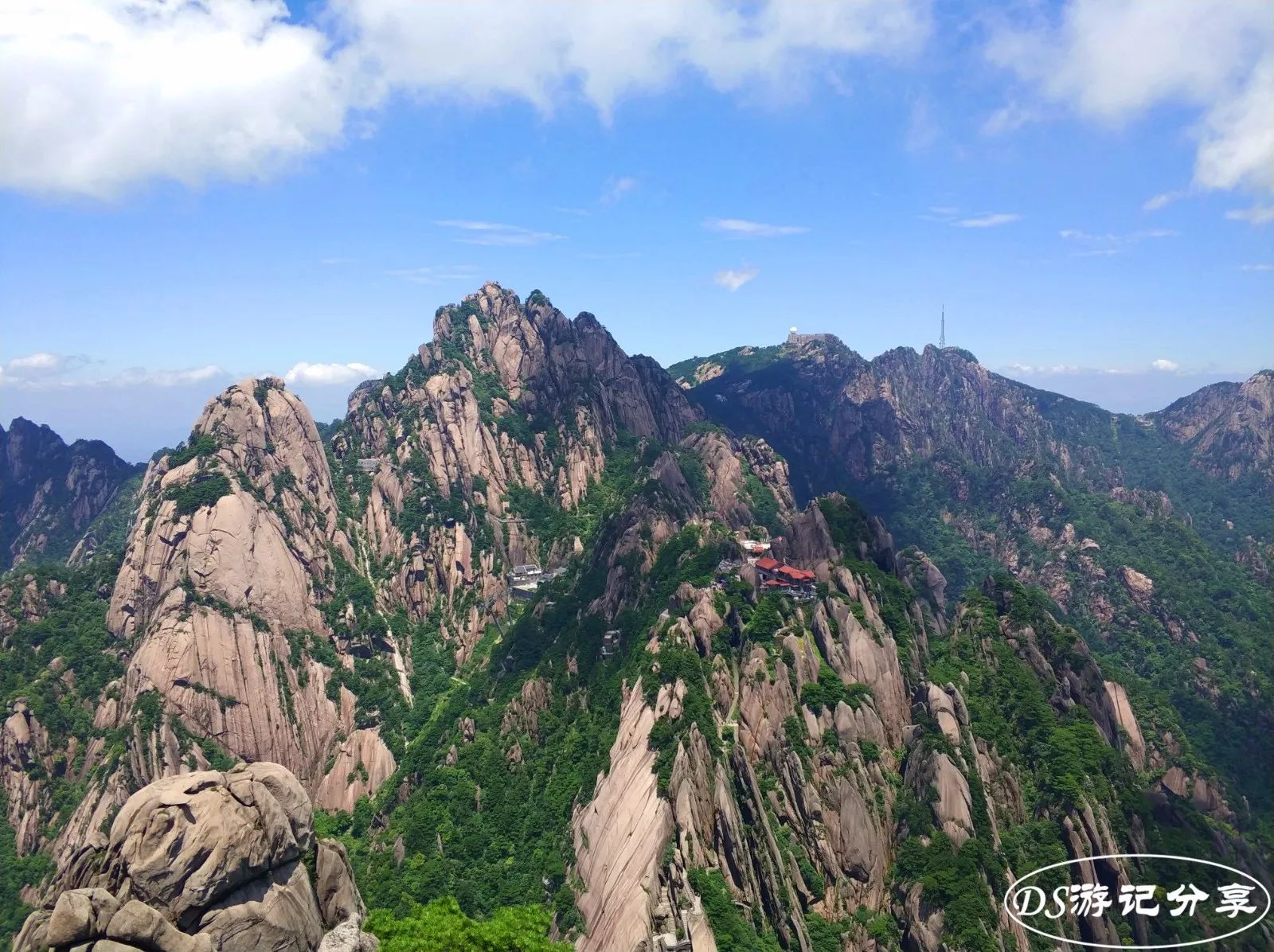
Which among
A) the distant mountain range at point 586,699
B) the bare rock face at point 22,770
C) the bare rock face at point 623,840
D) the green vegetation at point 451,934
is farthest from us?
the bare rock face at point 22,770

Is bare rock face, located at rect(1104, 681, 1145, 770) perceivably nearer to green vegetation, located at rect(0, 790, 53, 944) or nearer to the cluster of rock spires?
the cluster of rock spires

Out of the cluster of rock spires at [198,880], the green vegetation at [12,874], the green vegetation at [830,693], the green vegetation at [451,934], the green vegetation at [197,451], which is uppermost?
the green vegetation at [197,451]

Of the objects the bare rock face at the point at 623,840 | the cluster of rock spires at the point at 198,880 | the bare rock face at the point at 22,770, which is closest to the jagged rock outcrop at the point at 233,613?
the bare rock face at the point at 22,770

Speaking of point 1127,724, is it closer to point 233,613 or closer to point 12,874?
point 233,613

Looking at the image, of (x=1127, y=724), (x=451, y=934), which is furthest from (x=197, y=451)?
(x=1127, y=724)

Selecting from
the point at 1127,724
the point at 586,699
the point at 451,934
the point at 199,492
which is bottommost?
the point at 1127,724

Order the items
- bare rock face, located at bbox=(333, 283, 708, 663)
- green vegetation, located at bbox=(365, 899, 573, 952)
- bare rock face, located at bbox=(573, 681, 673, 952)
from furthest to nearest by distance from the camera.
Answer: bare rock face, located at bbox=(333, 283, 708, 663)
bare rock face, located at bbox=(573, 681, 673, 952)
green vegetation, located at bbox=(365, 899, 573, 952)

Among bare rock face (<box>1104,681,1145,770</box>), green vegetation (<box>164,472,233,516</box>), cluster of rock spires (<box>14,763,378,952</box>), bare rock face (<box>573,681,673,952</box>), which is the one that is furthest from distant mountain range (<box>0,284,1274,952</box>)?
green vegetation (<box>164,472,233,516</box>)

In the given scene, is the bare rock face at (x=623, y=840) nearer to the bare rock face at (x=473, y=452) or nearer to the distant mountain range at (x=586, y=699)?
the distant mountain range at (x=586, y=699)

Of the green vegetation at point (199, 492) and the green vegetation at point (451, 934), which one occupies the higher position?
the green vegetation at point (199, 492)
